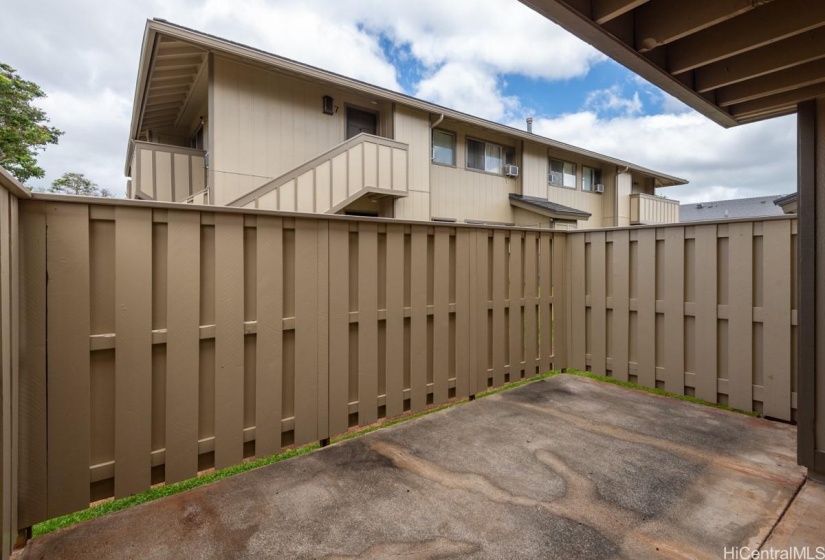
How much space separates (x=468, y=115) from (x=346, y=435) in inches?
356

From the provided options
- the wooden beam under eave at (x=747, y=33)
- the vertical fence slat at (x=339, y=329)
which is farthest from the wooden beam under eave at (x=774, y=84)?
the vertical fence slat at (x=339, y=329)

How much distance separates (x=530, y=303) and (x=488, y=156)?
7.94 m

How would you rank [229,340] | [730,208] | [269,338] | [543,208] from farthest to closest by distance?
[730,208]
[543,208]
[269,338]
[229,340]

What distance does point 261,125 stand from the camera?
713cm

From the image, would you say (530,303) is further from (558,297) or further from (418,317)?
(418,317)

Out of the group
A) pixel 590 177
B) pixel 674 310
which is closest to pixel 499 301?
pixel 674 310

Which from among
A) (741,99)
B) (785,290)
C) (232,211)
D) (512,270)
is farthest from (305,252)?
(785,290)

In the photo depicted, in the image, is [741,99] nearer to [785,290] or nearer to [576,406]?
[785,290]

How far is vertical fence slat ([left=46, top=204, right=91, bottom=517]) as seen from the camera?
1819 millimetres

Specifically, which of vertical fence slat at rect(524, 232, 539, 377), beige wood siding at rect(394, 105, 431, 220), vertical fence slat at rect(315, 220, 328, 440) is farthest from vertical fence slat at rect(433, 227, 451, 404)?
beige wood siding at rect(394, 105, 431, 220)

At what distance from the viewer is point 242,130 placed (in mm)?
6887

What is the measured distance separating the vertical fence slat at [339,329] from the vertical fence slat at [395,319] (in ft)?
1.24

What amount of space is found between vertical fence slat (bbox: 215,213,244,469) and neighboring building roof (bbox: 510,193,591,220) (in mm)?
9620

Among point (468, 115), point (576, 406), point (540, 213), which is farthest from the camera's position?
point (540, 213)
